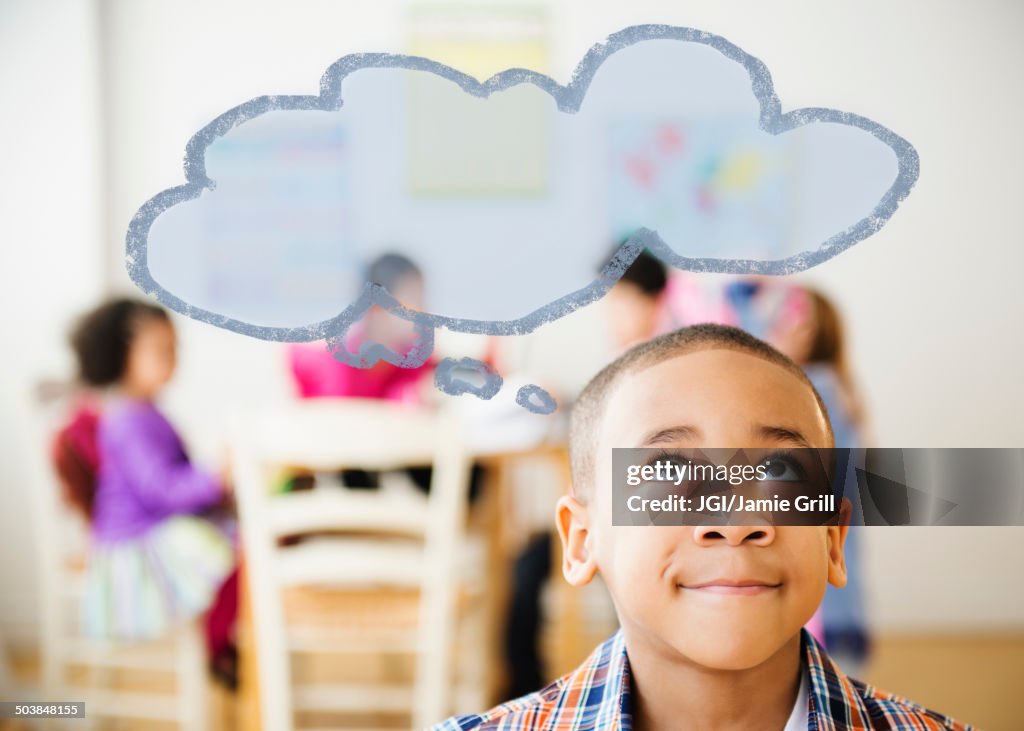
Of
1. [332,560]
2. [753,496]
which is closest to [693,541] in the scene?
[753,496]

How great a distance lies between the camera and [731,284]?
0.72 meters

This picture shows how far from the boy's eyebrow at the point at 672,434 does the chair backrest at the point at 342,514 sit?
0.48 meters

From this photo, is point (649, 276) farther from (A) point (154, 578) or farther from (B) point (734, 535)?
(A) point (154, 578)

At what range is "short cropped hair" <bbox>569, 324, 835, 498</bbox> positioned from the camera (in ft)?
1.19

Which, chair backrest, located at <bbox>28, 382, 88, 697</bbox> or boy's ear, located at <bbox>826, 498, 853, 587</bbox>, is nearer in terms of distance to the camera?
boy's ear, located at <bbox>826, 498, 853, 587</bbox>

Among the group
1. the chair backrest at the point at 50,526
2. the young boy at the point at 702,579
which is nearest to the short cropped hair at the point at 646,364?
the young boy at the point at 702,579

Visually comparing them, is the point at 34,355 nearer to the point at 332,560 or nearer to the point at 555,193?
the point at 332,560

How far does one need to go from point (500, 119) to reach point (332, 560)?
451 mm

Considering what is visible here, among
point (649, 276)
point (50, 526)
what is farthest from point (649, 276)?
point (50, 526)

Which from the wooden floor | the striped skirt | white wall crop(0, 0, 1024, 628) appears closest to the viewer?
white wall crop(0, 0, 1024, 628)

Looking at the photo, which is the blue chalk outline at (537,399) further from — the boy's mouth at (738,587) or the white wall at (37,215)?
the white wall at (37,215)

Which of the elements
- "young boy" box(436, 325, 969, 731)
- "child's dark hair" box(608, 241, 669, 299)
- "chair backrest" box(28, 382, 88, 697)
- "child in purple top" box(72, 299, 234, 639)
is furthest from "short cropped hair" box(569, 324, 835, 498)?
"chair backrest" box(28, 382, 88, 697)

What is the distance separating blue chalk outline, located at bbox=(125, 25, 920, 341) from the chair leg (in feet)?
2.21

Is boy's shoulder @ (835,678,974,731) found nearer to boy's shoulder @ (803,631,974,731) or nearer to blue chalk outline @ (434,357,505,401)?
boy's shoulder @ (803,631,974,731)
